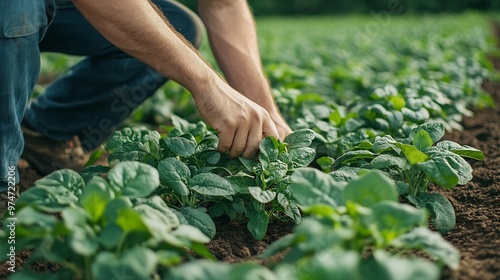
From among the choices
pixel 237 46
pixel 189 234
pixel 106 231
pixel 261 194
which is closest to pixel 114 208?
pixel 106 231

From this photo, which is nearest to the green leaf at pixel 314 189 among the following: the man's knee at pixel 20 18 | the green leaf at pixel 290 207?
→ the green leaf at pixel 290 207

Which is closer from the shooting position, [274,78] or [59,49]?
[59,49]

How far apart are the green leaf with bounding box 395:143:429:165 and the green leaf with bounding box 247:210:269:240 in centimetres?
50

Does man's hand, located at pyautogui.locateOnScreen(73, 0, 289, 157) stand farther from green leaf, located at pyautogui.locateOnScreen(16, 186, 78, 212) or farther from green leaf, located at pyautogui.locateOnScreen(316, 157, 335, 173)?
green leaf, located at pyautogui.locateOnScreen(16, 186, 78, 212)

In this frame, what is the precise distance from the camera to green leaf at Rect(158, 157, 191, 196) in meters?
1.97

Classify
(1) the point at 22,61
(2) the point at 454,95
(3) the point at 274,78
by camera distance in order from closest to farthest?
(1) the point at 22,61, (2) the point at 454,95, (3) the point at 274,78

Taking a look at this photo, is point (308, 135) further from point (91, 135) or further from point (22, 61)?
point (91, 135)

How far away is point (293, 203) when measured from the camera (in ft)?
6.77

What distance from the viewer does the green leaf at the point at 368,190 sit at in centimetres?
154

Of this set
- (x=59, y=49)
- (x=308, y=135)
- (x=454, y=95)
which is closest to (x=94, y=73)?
(x=59, y=49)

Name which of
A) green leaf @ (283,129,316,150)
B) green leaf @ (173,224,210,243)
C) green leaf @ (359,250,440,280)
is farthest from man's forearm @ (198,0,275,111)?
green leaf @ (359,250,440,280)

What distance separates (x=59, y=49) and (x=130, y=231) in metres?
1.79

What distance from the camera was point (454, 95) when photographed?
11.8ft

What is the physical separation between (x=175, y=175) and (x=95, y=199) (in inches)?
19.0
